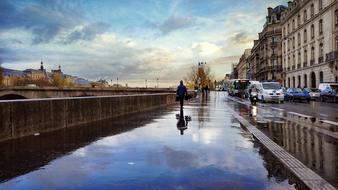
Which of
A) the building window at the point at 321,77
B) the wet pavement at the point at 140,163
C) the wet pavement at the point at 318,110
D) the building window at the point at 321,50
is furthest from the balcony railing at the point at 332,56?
the wet pavement at the point at 140,163

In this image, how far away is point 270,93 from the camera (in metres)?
35.5

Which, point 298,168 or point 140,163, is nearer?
point 298,168

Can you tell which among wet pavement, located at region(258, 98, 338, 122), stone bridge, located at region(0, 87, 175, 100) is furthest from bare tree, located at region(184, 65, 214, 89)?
wet pavement, located at region(258, 98, 338, 122)

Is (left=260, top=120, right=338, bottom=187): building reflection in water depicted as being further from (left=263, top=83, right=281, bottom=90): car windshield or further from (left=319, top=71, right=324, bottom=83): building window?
(left=319, top=71, right=324, bottom=83): building window

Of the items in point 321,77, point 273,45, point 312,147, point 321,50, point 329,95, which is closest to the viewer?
point 312,147

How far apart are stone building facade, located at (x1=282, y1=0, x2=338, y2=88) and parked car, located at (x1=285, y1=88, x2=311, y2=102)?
10.2 metres

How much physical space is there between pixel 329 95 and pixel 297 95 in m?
3.55

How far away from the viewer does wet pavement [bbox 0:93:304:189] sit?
5113 mm

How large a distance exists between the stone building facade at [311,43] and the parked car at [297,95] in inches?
402

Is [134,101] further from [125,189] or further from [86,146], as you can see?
[125,189]

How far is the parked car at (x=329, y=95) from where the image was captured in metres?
36.3

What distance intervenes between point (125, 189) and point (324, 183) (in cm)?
256

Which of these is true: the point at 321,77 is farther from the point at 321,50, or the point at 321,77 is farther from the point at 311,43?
the point at 311,43

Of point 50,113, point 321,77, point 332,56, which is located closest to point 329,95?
point 332,56
